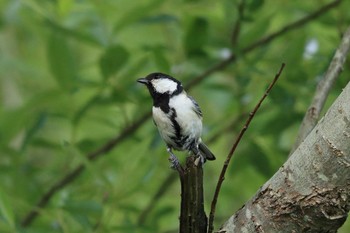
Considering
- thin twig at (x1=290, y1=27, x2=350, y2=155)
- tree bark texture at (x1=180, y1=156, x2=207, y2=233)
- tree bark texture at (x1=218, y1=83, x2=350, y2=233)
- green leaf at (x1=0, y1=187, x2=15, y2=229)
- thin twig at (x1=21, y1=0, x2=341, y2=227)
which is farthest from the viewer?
thin twig at (x1=21, y1=0, x2=341, y2=227)

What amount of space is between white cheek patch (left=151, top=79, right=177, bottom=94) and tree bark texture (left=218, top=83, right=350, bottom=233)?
75 cm

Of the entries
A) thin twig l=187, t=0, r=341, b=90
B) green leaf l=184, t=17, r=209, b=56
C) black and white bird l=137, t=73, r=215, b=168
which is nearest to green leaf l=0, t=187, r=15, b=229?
black and white bird l=137, t=73, r=215, b=168

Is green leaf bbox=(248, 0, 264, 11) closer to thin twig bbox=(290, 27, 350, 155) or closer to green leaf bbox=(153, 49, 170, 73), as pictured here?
green leaf bbox=(153, 49, 170, 73)

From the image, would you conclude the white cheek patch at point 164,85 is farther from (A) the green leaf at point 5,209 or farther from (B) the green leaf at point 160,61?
(A) the green leaf at point 5,209

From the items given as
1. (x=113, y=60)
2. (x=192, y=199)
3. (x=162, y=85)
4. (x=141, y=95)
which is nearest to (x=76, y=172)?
(x=141, y=95)

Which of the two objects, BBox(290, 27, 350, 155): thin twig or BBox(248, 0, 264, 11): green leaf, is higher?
BBox(248, 0, 264, 11): green leaf

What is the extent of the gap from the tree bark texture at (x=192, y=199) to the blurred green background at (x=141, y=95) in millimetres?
956

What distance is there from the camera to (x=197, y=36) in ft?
11.6

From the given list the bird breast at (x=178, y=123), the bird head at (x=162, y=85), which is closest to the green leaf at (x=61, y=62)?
the bird head at (x=162, y=85)

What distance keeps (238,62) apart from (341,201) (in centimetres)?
176

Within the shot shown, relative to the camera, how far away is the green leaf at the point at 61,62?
3533 mm

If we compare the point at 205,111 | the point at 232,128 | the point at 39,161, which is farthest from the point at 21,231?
the point at 39,161

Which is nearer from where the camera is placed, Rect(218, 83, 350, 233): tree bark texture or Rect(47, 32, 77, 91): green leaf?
Rect(218, 83, 350, 233): tree bark texture

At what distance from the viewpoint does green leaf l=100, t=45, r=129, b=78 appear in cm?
331
